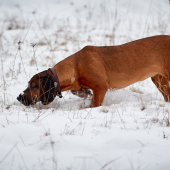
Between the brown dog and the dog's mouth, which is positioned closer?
the dog's mouth

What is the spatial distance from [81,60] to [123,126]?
65.5 inches

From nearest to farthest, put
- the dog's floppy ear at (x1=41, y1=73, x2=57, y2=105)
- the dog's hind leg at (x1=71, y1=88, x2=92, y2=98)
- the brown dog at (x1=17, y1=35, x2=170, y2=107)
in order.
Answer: the dog's floppy ear at (x1=41, y1=73, x2=57, y2=105) → the brown dog at (x1=17, y1=35, x2=170, y2=107) → the dog's hind leg at (x1=71, y1=88, x2=92, y2=98)

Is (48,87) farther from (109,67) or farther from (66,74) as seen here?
(109,67)

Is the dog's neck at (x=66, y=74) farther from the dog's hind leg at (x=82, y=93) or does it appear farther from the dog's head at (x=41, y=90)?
the dog's hind leg at (x=82, y=93)

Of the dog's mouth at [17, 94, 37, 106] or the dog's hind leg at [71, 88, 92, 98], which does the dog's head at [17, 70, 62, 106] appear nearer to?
the dog's mouth at [17, 94, 37, 106]

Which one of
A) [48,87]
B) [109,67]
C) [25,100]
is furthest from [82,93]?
[25,100]

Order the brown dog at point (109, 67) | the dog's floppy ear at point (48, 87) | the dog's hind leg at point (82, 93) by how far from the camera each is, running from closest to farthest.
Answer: the dog's floppy ear at point (48, 87)
the brown dog at point (109, 67)
the dog's hind leg at point (82, 93)

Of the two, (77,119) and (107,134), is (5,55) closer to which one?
(77,119)

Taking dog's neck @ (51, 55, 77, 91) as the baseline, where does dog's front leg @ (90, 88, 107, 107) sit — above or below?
below

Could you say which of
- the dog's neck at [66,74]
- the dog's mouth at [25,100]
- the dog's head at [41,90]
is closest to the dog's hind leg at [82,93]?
the dog's neck at [66,74]

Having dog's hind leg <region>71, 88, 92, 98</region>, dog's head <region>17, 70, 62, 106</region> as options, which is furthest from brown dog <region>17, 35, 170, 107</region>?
dog's hind leg <region>71, 88, 92, 98</region>

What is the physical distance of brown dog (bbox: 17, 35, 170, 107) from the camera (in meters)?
3.14

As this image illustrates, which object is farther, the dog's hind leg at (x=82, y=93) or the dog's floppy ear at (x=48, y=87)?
the dog's hind leg at (x=82, y=93)

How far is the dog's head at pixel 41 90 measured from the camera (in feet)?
9.70
